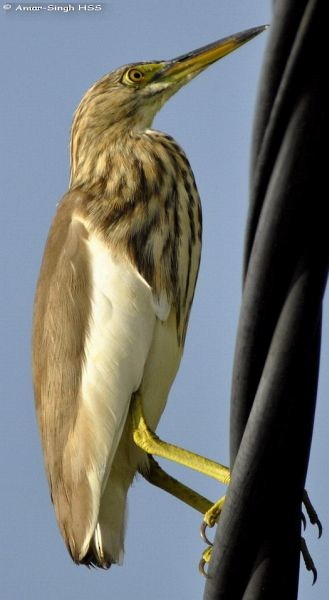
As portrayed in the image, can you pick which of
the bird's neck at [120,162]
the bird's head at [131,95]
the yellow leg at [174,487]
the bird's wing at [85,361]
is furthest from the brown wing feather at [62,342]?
the bird's head at [131,95]

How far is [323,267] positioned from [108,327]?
160 centimetres

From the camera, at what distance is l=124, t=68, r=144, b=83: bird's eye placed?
12.1 feet

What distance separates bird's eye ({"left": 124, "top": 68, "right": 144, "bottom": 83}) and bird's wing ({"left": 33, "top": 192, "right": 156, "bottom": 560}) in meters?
0.79

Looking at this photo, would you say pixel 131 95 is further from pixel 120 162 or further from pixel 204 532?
pixel 204 532

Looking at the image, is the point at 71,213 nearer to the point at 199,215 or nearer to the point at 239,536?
the point at 199,215

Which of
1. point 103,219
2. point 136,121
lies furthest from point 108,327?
point 136,121

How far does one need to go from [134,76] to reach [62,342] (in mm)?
1102

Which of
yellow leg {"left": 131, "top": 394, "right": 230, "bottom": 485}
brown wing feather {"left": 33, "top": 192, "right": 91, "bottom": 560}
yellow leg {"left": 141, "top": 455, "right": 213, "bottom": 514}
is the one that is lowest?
yellow leg {"left": 141, "top": 455, "right": 213, "bottom": 514}

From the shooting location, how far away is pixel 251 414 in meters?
1.39

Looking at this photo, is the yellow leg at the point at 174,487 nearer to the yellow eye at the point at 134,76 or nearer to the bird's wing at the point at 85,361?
the bird's wing at the point at 85,361

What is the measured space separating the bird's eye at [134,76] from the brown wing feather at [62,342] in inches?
28.7

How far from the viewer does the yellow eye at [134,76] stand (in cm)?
368

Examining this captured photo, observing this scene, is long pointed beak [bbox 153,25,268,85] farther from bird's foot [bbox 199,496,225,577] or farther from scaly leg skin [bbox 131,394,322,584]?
bird's foot [bbox 199,496,225,577]

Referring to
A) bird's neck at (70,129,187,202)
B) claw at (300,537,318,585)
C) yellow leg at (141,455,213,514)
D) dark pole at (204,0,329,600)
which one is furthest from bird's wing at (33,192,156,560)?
dark pole at (204,0,329,600)
